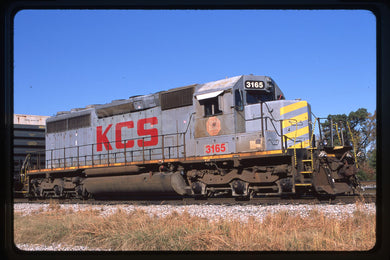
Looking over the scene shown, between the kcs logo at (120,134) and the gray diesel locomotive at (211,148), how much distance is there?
3 cm

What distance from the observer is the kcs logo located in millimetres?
12195

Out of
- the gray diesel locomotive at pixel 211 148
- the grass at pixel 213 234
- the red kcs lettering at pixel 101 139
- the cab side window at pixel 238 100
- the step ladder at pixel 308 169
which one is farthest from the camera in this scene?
the red kcs lettering at pixel 101 139

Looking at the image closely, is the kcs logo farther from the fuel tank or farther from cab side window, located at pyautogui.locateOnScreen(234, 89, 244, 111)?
cab side window, located at pyautogui.locateOnScreen(234, 89, 244, 111)

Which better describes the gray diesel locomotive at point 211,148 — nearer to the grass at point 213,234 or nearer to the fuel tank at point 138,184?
the fuel tank at point 138,184

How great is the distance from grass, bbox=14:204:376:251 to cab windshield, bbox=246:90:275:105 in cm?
460

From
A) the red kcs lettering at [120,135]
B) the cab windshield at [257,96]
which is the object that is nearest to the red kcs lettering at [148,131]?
the red kcs lettering at [120,135]

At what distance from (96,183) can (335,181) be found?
793 centimetres

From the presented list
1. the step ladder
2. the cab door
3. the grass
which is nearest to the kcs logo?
the cab door

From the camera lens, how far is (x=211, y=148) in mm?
10734

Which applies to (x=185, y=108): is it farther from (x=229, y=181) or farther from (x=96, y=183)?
(x=96, y=183)

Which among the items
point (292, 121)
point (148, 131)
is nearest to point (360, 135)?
point (292, 121)

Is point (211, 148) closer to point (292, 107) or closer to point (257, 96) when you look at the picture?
point (257, 96)

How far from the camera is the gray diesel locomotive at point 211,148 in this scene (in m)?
9.52
